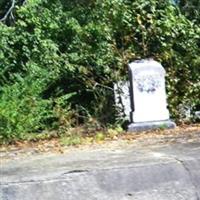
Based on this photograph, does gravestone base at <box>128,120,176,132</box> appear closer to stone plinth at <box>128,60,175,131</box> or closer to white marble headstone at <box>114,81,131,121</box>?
stone plinth at <box>128,60,175,131</box>

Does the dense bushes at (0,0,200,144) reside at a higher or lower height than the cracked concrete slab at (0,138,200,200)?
higher

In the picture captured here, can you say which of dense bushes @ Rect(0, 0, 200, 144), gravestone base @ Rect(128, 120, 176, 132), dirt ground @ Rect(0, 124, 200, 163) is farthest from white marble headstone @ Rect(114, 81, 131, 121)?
dirt ground @ Rect(0, 124, 200, 163)

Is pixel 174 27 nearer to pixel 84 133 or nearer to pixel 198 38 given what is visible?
pixel 198 38

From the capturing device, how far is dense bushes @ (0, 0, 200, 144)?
1099 centimetres

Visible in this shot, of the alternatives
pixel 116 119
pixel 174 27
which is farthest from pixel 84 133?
pixel 174 27

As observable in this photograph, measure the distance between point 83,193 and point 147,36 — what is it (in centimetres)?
683

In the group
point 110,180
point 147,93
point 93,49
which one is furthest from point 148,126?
point 110,180

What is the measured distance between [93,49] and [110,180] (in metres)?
6.84

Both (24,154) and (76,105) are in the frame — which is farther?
(76,105)

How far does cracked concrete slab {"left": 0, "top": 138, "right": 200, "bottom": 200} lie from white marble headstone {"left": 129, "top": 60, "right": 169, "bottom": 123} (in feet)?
12.5

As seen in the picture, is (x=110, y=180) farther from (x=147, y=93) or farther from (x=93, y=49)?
(x=93, y=49)

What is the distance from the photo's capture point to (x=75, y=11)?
12242 millimetres

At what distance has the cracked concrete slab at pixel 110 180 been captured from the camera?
482cm

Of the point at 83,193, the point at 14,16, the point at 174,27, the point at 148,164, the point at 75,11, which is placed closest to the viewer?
the point at 83,193
